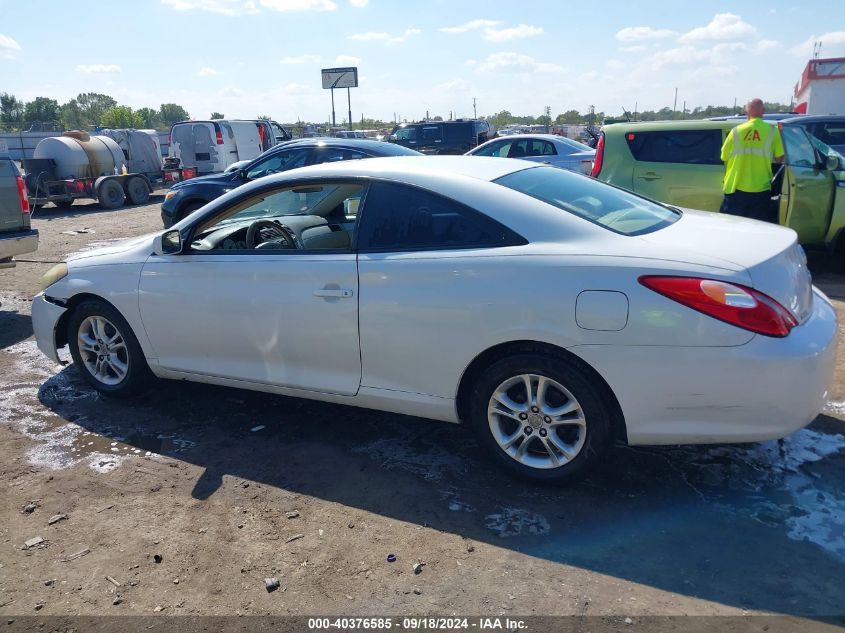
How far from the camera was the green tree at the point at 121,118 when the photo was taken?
7150 cm

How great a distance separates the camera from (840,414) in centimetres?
407

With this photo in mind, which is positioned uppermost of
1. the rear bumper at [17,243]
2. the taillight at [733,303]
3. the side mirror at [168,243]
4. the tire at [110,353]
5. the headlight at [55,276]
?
the side mirror at [168,243]

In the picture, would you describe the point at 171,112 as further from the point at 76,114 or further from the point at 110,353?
the point at 110,353

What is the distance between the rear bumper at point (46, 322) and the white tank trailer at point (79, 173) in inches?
564

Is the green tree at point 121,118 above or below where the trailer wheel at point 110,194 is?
above

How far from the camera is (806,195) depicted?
7648 millimetres

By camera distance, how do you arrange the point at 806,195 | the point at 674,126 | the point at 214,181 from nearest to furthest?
the point at 806,195, the point at 674,126, the point at 214,181

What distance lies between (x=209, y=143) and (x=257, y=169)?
1118cm

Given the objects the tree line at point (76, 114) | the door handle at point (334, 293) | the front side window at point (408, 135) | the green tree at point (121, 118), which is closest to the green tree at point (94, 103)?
the tree line at point (76, 114)

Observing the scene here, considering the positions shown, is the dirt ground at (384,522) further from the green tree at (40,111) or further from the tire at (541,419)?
the green tree at (40,111)

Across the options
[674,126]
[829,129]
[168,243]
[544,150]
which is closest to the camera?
[168,243]

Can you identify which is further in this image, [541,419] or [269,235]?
[269,235]

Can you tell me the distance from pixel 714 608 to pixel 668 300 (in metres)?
1.24

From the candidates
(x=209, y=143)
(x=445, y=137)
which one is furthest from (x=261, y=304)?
(x=445, y=137)
